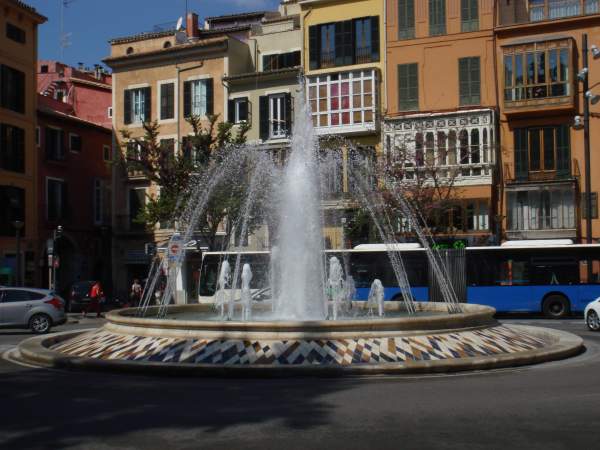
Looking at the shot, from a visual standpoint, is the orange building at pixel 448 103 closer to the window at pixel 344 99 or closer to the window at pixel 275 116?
the window at pixel 344 99

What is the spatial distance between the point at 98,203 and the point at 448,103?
23.6 meters

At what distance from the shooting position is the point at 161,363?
40.4ft

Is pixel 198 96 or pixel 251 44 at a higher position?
pixel 251 44

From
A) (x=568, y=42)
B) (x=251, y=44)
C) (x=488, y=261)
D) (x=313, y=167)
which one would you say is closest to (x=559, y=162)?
(x=568, y=42)

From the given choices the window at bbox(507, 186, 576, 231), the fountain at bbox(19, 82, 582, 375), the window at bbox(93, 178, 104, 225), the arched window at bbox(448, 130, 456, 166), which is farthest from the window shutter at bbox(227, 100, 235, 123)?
the fountain at bbox(19, 82, 582, 375)

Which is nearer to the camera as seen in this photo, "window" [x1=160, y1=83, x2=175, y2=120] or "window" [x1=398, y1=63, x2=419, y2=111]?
"window" [x1=398, y1=63, x2=419, y2=111]

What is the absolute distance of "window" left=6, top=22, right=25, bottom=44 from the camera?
131 ft

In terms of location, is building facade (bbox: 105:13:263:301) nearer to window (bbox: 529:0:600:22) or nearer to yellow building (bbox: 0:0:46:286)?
yellow building (bbox: 0:0:46:286)

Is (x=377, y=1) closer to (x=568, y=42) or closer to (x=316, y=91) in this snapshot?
(x=316, y=91)

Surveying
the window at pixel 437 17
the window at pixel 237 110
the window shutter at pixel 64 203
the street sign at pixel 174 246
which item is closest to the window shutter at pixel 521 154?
the window at pixel 437 17

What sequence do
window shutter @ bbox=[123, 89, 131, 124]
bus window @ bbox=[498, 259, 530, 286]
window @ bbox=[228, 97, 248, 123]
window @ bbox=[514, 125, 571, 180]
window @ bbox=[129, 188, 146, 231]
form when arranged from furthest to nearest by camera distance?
window shutter @ bbox=[123, 89, 131, 124]
window @ bbox=[129, 188, 146, 231]
window @ bbox=[228, 97, 248, 123]
window @ bbox=[514, 125, 571, 180]
bus window @ bbox=[498, 259, 530, 286]

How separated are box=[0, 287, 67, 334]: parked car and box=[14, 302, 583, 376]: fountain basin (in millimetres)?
9617

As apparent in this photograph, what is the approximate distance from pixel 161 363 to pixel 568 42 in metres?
30.6

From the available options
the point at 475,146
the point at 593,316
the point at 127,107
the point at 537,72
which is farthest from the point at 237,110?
the point at 593,316
